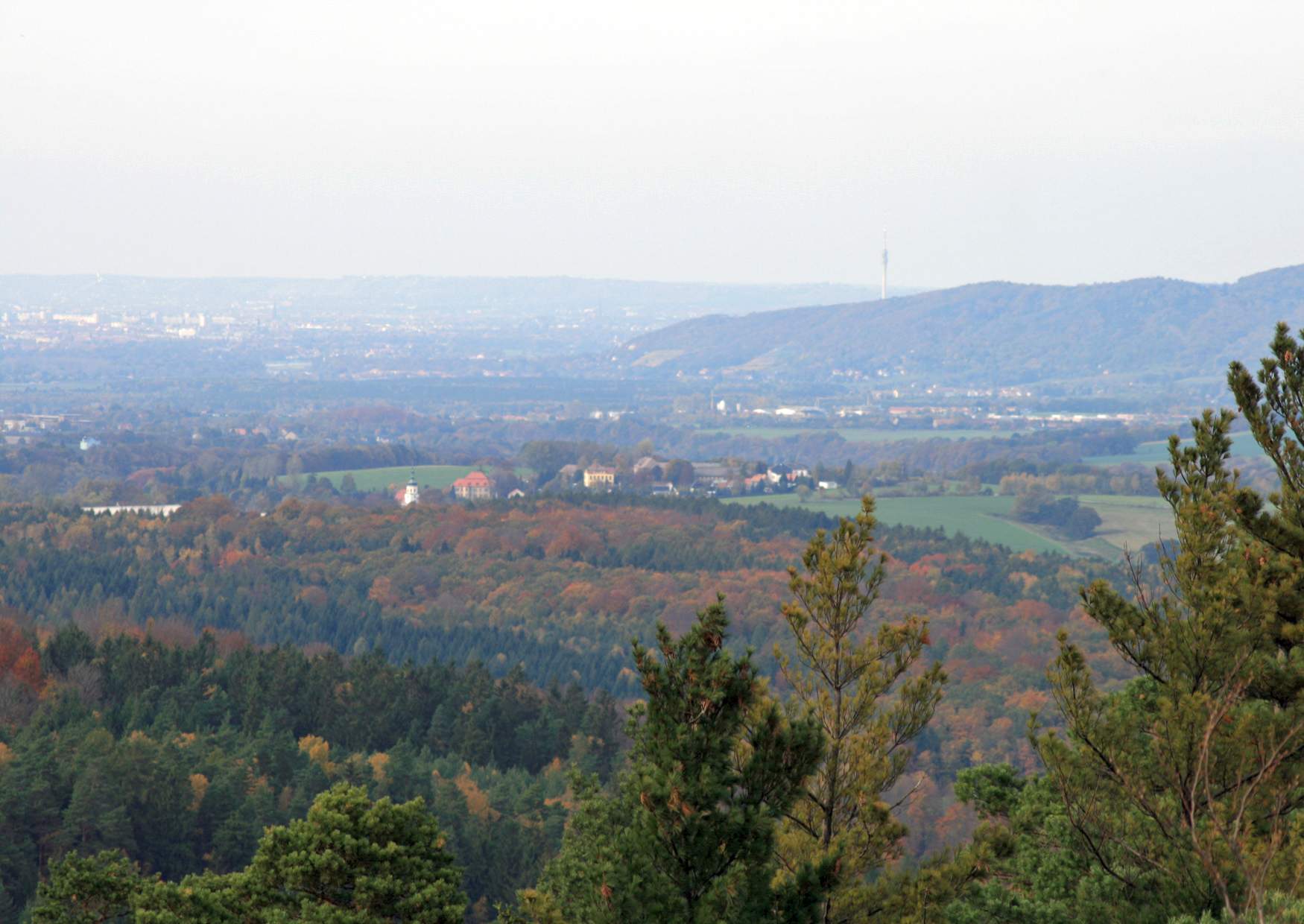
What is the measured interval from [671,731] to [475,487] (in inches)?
6993

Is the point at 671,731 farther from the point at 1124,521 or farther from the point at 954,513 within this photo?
the point at 954,513

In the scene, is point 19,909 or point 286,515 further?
point 286,515

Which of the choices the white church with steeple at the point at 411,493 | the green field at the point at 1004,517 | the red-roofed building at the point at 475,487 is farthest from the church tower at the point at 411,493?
the green field at the point at 1004,517

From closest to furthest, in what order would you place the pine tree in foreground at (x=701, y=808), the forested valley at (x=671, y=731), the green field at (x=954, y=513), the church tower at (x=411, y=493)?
1. the pine tree in foreground at (x=701, y=808)
2. the forested valley at (x=671, y=731)
3. the green field at (x=954, y=513)
4. the church tower at (x=411, y=493)

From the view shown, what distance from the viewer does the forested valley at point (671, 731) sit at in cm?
1430

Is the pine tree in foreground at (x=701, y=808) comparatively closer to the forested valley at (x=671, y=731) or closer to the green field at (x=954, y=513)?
the forested valley at (x=671, y=731)

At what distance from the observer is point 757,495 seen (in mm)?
188875

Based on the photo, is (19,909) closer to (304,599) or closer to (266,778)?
(266,778)

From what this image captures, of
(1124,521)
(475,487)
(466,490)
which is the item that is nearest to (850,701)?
(1124,521)

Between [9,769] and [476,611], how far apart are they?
7427cm

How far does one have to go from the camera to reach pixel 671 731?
13883 millimetres

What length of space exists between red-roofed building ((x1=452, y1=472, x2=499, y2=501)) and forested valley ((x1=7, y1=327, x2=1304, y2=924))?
2229 inches

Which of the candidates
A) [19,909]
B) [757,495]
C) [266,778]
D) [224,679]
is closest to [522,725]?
[224,679]

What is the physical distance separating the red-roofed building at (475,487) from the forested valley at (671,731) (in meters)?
56.6
